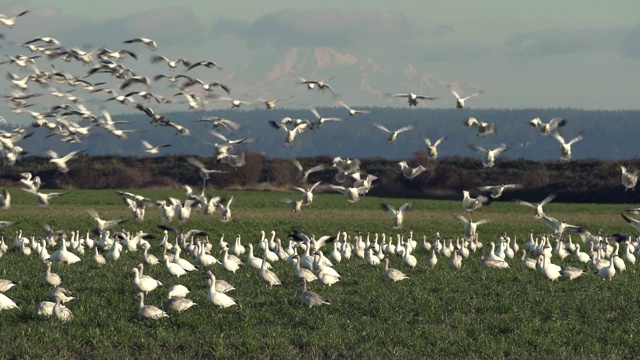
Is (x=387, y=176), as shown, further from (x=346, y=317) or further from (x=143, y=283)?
(x=346, y=317)

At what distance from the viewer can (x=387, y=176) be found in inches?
3964

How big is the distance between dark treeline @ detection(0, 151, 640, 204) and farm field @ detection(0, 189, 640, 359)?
54.4 meters

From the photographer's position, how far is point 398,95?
37875mm

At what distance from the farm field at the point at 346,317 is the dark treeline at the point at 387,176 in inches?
2142

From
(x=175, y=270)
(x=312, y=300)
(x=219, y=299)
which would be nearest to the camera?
(x=219, y=299)

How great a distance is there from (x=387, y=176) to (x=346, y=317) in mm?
81165

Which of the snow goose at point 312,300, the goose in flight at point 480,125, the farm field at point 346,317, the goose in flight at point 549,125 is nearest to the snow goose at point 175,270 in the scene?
the farm field at point 346,317

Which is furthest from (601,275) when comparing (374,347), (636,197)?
(636,197)

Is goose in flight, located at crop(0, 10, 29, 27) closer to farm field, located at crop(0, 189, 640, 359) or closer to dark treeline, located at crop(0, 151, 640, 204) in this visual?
farm field, located at crop(0, 189, 640, 359)

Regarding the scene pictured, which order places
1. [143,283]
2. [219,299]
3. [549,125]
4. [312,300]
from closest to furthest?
[219,299] < [312,300] < [143,283] < [549,125]

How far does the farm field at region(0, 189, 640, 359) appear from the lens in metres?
16.8

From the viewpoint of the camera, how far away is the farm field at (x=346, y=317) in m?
16.8

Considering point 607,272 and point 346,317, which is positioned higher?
point 346,317

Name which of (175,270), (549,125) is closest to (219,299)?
(175,270)
